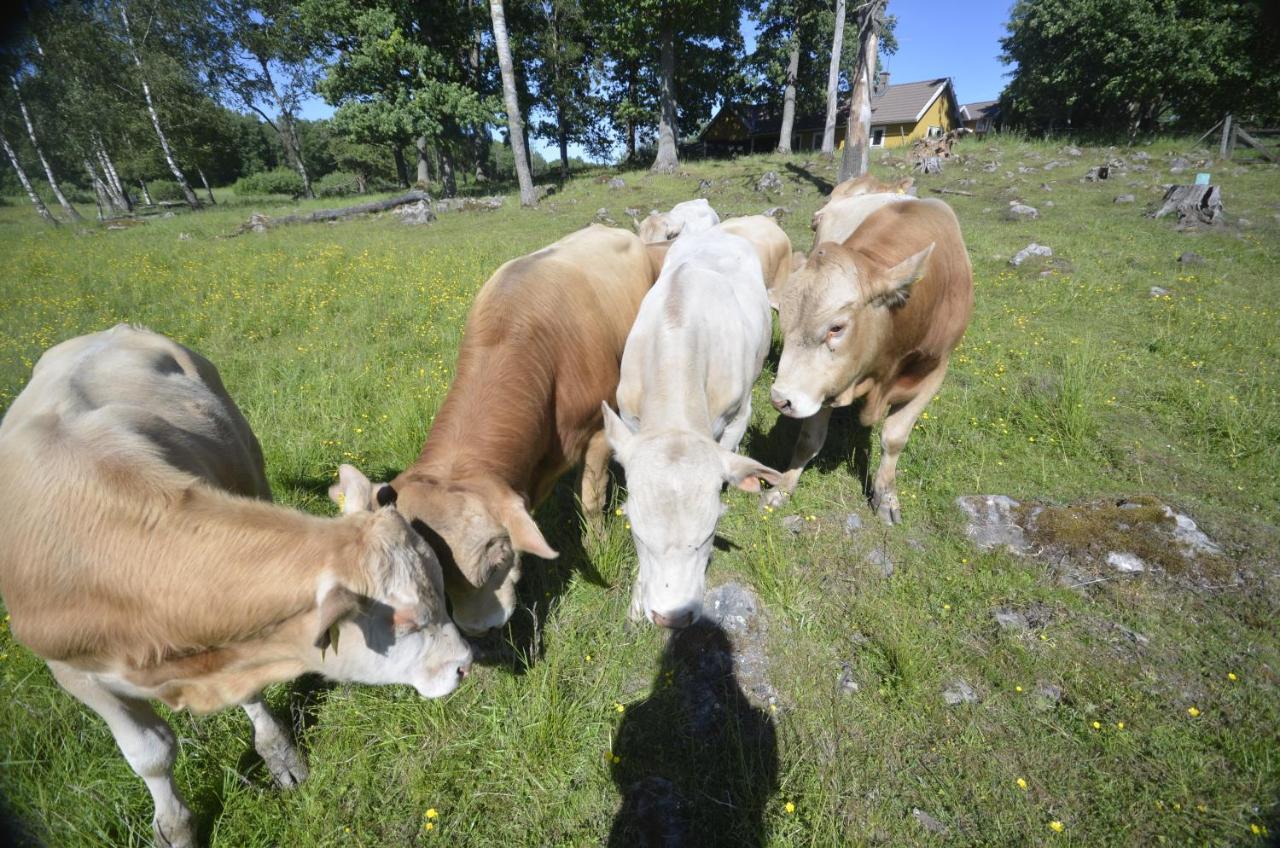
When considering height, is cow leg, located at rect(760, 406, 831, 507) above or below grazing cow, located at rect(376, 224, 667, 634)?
below

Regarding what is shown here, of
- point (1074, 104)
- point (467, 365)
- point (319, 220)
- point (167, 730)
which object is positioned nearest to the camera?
point (167, 730)

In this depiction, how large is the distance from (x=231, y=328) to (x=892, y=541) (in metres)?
8.66

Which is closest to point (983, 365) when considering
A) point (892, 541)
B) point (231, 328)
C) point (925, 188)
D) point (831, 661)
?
point (892, 541)

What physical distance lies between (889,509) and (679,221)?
17.6 ft

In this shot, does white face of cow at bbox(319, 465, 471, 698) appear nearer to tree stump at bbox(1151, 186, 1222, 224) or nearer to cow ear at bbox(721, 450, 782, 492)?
cow ear at bbox(721, 450, 782, 492)

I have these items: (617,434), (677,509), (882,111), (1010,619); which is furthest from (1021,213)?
(882,111)

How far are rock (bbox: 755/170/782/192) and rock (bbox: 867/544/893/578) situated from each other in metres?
16.4

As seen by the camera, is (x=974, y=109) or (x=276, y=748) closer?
(x=276, y=748)

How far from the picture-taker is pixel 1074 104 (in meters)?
29.8

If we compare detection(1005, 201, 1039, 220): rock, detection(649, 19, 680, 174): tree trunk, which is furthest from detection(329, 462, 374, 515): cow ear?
detection(649, 19, 680, 174): tree trunk

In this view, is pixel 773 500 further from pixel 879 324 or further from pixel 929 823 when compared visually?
pixel 929 823

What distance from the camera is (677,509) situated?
2531 millimetres

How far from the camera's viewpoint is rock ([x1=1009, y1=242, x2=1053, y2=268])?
9.73 m

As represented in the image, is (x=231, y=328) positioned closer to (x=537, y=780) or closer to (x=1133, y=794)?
(x=537, y=780)
